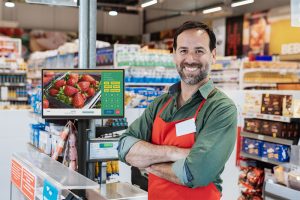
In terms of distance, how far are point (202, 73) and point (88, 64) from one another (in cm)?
130

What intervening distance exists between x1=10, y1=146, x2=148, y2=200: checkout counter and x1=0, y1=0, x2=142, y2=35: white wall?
1685cm

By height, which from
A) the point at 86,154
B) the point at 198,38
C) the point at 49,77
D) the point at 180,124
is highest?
the point at 198,38

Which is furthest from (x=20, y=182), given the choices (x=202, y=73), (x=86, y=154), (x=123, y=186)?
(x=202, y=73)

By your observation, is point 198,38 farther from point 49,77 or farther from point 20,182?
point 20,182

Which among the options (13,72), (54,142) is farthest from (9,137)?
(13,72)

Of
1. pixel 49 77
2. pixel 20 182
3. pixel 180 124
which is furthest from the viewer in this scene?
pixel 49 77

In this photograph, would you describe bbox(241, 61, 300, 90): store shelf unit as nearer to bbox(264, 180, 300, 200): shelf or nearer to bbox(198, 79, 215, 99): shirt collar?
bbox(264, 180, 300, 200): shelf

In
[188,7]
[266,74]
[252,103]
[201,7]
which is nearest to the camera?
[252,103]

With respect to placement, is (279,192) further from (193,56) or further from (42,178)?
(42,178)

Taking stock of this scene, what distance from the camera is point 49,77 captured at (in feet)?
10.6

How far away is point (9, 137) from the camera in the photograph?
6.09m

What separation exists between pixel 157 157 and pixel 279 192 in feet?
3.98

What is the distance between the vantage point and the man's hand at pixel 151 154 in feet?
7.73

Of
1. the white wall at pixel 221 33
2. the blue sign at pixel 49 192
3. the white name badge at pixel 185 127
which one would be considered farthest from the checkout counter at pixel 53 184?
the white wall at pixel 221 33
